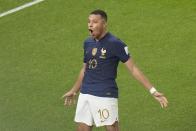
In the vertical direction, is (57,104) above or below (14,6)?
below

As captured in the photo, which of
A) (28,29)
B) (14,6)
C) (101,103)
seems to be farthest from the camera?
(14,6)

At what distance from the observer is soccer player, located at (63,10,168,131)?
890 cm

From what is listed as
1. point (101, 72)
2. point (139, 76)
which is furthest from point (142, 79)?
point (101, 72)

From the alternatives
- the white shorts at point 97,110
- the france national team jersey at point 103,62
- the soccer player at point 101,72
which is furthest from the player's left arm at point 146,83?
the white shorts at point 97,110

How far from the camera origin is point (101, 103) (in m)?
8.99

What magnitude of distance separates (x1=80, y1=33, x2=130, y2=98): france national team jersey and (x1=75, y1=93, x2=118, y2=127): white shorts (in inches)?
3.0

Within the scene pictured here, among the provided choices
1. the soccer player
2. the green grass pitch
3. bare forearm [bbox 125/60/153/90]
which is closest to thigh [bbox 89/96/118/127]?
the soccer player

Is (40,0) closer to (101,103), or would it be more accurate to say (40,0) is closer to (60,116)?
(60,116)

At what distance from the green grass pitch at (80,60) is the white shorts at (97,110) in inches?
65.5

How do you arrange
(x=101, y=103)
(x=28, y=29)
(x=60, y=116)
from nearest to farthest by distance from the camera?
(x=101, y=103) → (x=60, y=116) → (x=28, y=29)

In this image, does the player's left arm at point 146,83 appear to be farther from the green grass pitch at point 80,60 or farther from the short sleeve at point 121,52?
the green grass pitch at point 80,60

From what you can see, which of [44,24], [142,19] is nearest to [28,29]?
[44,24]

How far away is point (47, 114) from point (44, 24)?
13.3 feet

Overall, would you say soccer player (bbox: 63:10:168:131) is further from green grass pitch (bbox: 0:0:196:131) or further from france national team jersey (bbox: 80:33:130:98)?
green grass pitch (bbox: 0:0:196:131)
